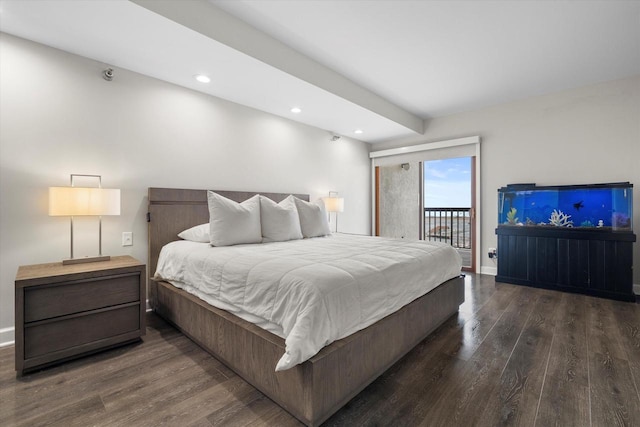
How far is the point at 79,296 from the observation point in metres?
1.91

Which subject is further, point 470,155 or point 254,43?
point 470,155

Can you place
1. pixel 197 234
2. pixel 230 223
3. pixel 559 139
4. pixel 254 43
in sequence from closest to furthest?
pixel 254 43
pixel 230 223
pixel 197 234
pixel 559 139

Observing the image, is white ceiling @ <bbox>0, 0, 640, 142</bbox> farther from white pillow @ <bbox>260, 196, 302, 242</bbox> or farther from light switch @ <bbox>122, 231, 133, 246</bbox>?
light switch @ <bbox>122, 231, 133, 246</bbox>

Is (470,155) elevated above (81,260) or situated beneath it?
elevated above

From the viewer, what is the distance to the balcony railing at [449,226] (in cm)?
630

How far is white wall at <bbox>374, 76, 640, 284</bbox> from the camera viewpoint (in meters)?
3.38

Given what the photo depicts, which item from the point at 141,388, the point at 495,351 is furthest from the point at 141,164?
the point at 495,351

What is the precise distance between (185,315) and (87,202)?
1117 millimetres

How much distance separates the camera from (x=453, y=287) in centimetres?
260

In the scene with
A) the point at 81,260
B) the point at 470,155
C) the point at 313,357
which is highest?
the point at 470,155

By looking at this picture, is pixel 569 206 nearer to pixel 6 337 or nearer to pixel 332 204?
pixel 332 204

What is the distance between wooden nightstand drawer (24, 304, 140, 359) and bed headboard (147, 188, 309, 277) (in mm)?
749

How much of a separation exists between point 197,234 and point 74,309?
109cm

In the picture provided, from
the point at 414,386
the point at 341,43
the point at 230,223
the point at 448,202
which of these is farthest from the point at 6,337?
the point at 448,202
